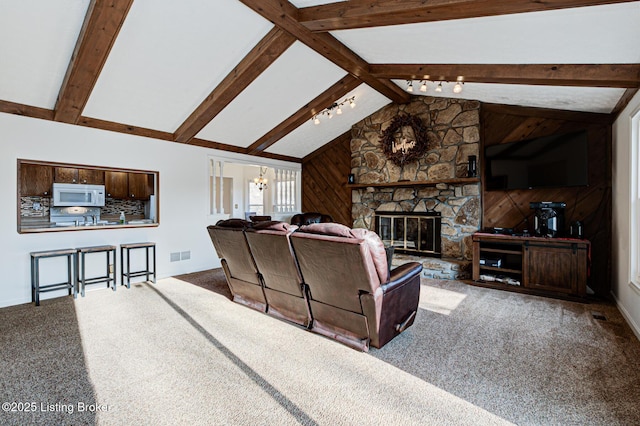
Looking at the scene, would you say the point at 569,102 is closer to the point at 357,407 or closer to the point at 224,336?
the point at 357,407

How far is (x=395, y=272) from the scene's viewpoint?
2748mm

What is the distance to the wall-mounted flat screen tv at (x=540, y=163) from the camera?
4148 mm

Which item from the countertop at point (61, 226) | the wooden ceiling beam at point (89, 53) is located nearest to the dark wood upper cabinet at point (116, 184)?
the countertop at point (61, 226)

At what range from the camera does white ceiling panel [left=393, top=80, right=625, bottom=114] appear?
3580 mm

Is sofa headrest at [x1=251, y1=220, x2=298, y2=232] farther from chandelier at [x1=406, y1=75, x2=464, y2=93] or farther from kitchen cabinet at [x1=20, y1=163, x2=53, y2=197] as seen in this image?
kitchen cabinet at [x1=20, y1=163, x2=53, y2=197]

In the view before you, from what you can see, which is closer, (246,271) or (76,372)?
(76,372)

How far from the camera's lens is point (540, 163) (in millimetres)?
4504

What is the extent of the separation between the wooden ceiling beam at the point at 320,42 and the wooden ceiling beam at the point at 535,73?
19.0 inches

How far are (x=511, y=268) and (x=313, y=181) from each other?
4732mm

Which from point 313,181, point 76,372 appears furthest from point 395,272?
point 313,181

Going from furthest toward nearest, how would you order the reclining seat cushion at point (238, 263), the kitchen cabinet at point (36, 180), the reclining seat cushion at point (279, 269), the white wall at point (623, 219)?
the kitchen cabinet at point (36, 180) → the reclining seat cushion at point (238, 263) → the white wall at point (623, 219) → the reclining seat cushion at point (279, 269)

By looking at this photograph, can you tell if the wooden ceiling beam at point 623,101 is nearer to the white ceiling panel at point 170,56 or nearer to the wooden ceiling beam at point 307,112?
the wooden ceiling beam at point 307,112

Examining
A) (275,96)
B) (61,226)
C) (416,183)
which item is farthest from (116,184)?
(416,183)

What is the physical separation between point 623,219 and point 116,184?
8.04 m
